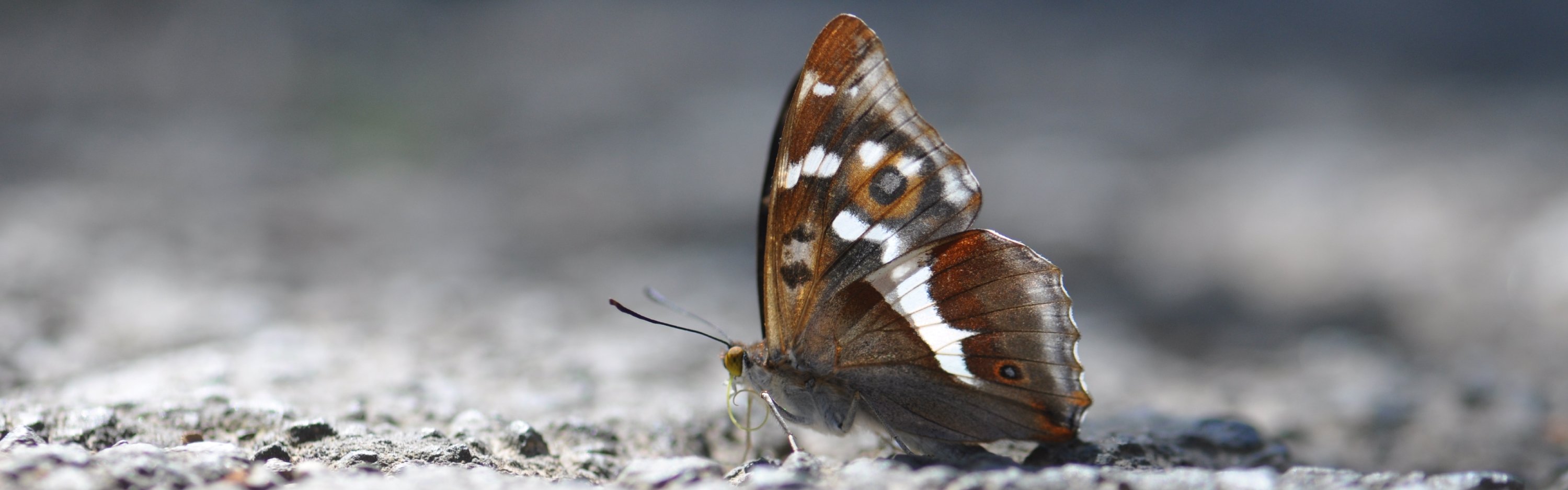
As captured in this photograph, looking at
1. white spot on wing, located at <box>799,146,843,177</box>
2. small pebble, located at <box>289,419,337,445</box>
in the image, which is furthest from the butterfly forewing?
small pebble, located at <box>289,419,337,445</box>

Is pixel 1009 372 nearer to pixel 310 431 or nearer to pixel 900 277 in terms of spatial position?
pixel 900 277

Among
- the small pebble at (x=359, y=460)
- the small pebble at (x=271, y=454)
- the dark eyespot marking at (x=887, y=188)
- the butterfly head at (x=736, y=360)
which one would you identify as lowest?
the small pebble at (x=359, y=460)

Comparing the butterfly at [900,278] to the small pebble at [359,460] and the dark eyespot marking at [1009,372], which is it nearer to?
the dark eyespot marking at [1009,372]

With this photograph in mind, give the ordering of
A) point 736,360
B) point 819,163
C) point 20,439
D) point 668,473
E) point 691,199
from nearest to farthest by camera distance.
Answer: point 668,473
point 20,439
point 819,163
point 736,360
point 691,199

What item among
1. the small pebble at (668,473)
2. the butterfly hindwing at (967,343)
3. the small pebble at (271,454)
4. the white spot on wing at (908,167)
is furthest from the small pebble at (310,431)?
the white spot on wing at (908,167)

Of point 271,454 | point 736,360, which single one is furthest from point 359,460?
point 736,360

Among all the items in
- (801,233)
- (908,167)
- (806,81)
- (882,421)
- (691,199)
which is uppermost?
(691,199)

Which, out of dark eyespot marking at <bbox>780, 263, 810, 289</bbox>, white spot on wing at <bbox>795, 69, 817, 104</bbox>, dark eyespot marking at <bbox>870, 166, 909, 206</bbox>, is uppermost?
white spot on wing at <bbox>795, 69, 817, 104</bbox>

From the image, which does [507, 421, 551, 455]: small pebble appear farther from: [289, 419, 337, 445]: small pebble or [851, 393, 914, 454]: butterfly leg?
[851, 393, 914, 454]: butterfly leg
